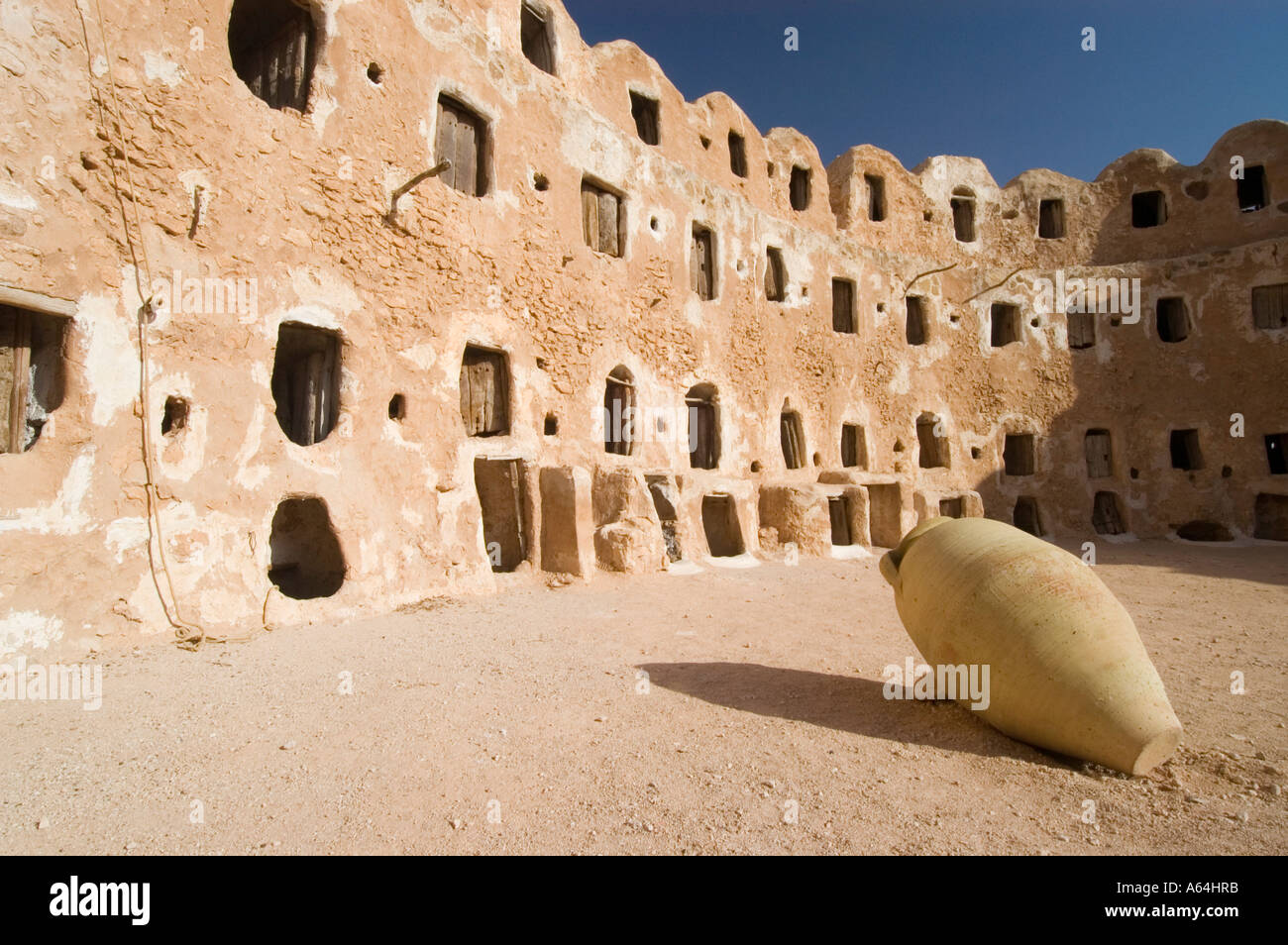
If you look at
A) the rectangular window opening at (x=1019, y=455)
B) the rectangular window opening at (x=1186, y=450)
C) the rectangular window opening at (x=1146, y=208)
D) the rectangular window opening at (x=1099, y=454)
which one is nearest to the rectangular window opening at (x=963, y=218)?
the rectangular window opening at (x=1146, y=208)

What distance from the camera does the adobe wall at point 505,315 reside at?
258 inches

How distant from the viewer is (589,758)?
4.06 metres

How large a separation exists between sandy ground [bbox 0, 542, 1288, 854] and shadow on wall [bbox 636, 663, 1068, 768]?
24 mm

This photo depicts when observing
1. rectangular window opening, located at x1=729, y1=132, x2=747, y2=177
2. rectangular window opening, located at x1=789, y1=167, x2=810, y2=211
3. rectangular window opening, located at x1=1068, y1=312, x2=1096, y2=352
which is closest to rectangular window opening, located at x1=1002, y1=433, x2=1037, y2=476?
rectangular window opening, located at x1=1068, y1=312, x2=1096, y2=352

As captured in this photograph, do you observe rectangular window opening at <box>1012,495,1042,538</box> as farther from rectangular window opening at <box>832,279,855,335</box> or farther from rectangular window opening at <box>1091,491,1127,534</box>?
rectangular window opening at <box>832,279,855,335</box>

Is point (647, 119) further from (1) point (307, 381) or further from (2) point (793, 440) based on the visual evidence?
(1) point (307, 381)

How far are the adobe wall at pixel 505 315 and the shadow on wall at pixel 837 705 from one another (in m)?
4.44

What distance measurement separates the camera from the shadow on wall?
435 centimetres

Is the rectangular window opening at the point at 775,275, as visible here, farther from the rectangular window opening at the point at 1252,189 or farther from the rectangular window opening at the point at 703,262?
the rectangular window opening at the point at 1252,189

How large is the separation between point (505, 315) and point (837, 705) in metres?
8.09

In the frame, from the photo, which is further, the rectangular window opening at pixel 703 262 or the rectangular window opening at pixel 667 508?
the rectangular window opening at pixel 703 262

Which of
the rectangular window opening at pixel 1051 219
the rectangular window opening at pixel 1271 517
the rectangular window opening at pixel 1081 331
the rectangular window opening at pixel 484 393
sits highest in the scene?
the rectangular window opening at pixel 1051 219
